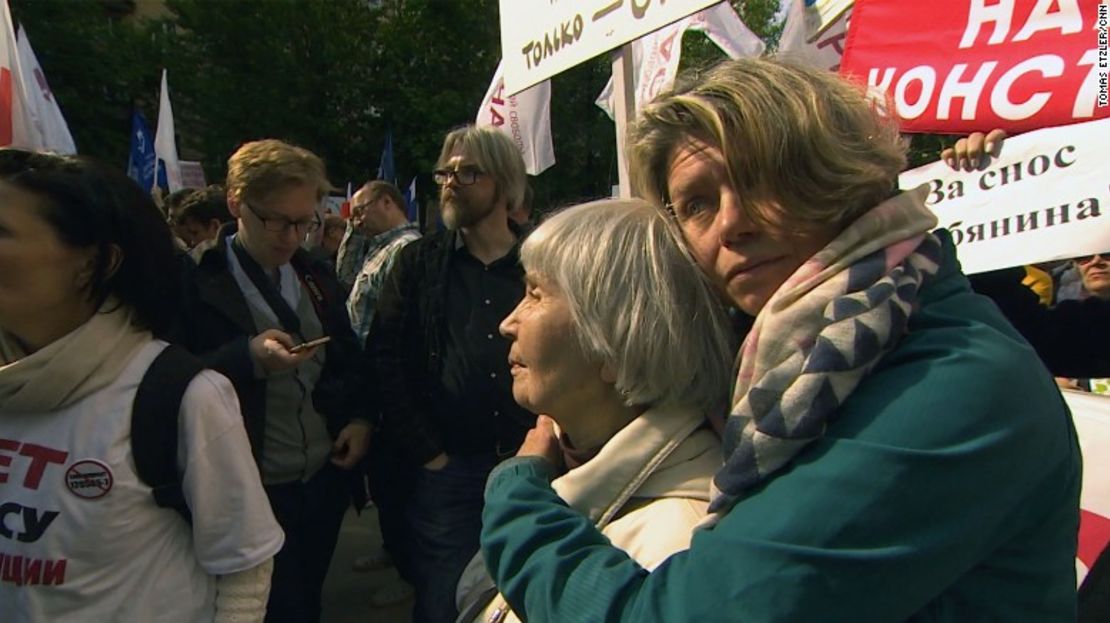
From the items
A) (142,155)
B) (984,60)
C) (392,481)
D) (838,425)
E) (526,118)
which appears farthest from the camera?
(142,155)

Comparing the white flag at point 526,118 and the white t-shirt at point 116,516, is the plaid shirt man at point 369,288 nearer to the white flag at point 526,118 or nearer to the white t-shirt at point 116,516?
the white flag at point 526,118

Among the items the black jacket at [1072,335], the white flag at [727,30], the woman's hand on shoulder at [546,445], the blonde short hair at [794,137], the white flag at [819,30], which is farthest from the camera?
the white flag at [727,30]

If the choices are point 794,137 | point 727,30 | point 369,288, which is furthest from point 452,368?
point 727,30

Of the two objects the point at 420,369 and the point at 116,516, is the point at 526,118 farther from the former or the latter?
the point at 116,516

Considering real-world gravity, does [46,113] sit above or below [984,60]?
above

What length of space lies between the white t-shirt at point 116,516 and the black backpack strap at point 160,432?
0.01 meters

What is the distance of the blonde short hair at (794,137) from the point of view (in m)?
1.02

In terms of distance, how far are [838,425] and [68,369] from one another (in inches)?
52.7

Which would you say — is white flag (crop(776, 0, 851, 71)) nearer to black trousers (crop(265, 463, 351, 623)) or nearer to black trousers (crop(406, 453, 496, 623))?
black trousers (crop(406, 453, 496, 623))

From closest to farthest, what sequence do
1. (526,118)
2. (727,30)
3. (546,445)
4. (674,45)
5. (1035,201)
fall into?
(546,445) < (1035,201) < (674,45) < (526,118) < (727,30)

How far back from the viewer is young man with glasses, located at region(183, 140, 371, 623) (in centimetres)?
248

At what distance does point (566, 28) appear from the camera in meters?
2.49

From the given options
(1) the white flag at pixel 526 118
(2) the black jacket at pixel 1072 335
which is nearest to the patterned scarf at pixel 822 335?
(2) the black jacket at pixel 1072 335

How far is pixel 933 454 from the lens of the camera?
824 mm
